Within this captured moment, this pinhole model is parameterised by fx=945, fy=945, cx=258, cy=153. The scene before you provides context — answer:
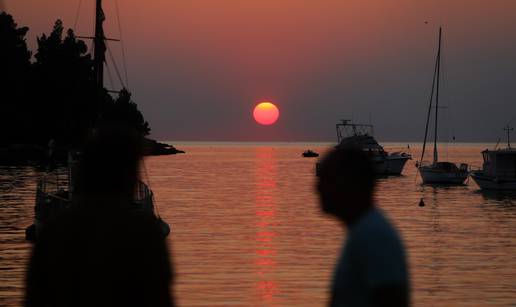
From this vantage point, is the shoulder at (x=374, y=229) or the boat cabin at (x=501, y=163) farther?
the boat cabin at (x=501, y=163)

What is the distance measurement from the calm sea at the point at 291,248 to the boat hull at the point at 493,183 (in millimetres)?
2678

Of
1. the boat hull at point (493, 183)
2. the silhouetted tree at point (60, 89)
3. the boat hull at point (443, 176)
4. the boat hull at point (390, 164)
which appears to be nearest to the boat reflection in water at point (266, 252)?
the boat hull at point (493, 183)

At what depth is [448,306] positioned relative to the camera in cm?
2362

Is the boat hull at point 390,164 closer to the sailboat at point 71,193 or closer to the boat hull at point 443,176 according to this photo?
the boat hull at point 443,176

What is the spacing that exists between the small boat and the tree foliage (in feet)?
299

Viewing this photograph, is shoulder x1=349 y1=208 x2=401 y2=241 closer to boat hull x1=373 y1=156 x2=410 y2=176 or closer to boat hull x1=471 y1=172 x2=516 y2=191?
boat hull x1=471 y1=172 x2=516 y2=191

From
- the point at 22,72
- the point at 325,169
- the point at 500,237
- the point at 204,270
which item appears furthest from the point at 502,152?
the point at 22,72

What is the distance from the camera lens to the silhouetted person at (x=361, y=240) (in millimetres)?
4949

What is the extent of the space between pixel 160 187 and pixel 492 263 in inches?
2537

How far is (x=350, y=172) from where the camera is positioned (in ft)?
17.8

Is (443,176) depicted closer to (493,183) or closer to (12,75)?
(493,183)

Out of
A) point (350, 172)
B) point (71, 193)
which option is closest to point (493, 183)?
point (71, 193)

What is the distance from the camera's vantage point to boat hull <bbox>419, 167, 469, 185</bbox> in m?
97.1

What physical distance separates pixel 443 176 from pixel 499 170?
17.0 metres
